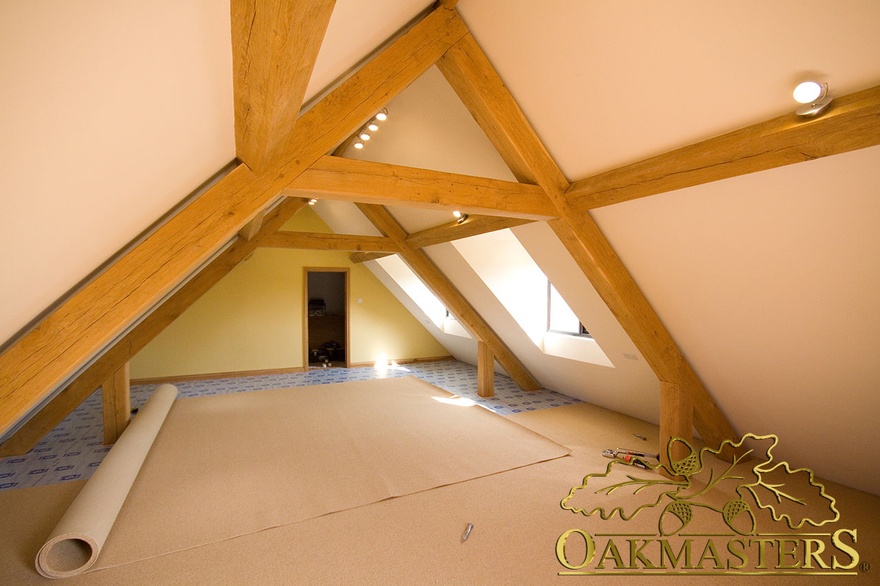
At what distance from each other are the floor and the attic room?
6 centimetres

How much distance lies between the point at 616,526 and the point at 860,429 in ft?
5.89

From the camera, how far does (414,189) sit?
250cm

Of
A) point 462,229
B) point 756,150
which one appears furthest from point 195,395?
point 756,150

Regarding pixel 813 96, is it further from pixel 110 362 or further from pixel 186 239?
pixel 110 362

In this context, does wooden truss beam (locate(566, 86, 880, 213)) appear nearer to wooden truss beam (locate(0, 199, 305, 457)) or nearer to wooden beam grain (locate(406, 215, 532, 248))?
wooden beam grain (locate(406, 215, 532, 248))

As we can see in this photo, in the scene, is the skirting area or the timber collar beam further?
the skirting area

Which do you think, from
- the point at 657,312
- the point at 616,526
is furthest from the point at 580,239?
the point at 616,526

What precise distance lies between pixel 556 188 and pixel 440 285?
2.53 metres

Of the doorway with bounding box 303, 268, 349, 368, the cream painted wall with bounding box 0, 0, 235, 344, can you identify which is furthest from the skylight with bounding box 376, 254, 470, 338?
the cream painted wall with bounding box 0, 0, 235, 344

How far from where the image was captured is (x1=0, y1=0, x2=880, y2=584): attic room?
108 centimetres

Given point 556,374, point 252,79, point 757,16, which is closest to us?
point 252,79

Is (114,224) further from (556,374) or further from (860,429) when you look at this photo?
(556,374)

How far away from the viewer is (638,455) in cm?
348

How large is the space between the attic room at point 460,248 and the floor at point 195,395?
0.19 feet
